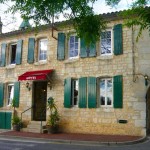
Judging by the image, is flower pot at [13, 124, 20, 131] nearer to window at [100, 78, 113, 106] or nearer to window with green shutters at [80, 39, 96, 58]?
window at [100, 78, 113, 106]

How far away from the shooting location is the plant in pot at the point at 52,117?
16125 millimetres

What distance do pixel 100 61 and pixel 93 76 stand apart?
922 mm

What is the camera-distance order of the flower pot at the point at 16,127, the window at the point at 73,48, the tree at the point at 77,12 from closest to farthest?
the tree at the point at 77,12 → the window at the point at 73,48 → the flower pot at the point at 16,127

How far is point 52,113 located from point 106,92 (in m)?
3.53

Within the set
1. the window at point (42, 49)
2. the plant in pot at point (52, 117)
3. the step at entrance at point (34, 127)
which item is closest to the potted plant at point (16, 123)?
the step at entrance at point (34, 127)

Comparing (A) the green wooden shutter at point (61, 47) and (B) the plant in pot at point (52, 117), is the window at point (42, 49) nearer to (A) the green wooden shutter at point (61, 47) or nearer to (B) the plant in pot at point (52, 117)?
(A) the green wooden shutter at point (61, 47)

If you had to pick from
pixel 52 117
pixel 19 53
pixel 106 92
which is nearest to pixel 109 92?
pixel 106 92

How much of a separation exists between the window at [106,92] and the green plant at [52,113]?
2740 millimetres

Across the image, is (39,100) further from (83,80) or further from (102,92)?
(102,92)

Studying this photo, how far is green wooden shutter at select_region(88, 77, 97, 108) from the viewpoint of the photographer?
15.7 meters

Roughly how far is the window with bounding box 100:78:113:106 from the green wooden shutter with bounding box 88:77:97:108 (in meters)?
0.42

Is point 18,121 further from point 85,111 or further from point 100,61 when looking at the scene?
point 100,61

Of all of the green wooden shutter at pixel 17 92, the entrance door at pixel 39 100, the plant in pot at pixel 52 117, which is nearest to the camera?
the plant in pot at pixel 52 117

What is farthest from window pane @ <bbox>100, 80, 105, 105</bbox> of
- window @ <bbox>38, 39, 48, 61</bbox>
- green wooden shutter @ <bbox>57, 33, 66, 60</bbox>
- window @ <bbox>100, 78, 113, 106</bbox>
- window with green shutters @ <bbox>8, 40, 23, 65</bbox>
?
window with green shutters @ <bbox>8, 40, 23, 65</bbox>
